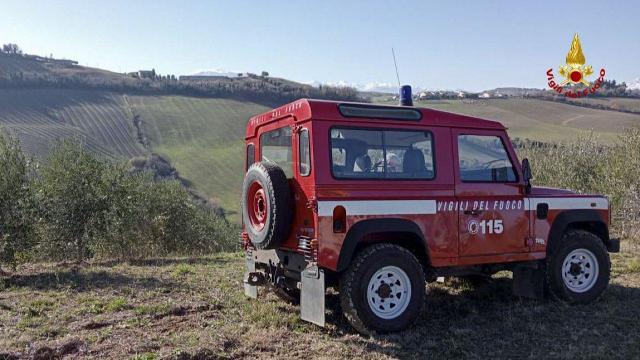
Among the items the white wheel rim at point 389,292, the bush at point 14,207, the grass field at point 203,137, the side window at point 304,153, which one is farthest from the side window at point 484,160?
the grass field at point 203,137

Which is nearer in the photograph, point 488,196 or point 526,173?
point 488,196

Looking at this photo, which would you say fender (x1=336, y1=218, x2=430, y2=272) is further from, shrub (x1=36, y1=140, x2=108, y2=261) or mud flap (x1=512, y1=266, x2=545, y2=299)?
shrub (x1=36, y1=140, x2=108, y2=261)

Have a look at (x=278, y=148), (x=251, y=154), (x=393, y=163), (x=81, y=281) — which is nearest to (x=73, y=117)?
Answer: (x=81, y=281)

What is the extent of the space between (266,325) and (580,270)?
426 cm

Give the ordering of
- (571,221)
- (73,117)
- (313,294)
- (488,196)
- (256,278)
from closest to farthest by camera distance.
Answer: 1. (313,294)
2. (488,196)
3. (256,278)
4. (571,221)
5. (73,117)

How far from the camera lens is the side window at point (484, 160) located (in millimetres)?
6574

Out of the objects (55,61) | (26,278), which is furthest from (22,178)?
(55,61)

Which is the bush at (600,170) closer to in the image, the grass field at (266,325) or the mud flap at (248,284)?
the grass field at (266,325)

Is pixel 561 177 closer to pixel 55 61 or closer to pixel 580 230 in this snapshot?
pixel 580 230

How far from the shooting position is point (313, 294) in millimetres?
5758

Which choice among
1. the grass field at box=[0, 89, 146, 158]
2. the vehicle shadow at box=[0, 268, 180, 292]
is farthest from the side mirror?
the grass field at box=[0, 89, 146, 158]

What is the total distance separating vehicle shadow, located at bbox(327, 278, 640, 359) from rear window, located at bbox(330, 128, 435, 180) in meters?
1.74

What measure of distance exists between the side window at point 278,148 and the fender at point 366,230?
3.43ft

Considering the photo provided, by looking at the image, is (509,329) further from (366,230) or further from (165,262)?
(165,262)
